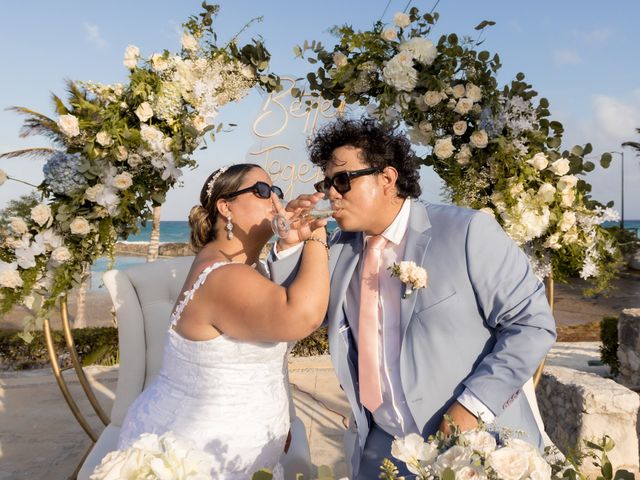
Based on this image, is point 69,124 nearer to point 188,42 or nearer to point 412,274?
point 188,42

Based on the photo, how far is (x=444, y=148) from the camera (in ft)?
14.2

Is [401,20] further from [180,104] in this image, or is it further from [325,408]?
[325,408]

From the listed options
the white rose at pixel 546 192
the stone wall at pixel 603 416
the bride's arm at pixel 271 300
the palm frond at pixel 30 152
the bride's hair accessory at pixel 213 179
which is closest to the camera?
the bride's arm at pixel 271 300

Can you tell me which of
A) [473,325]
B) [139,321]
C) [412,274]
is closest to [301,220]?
[412,274]

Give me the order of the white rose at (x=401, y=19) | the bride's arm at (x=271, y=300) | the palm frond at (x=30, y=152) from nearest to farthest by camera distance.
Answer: the bride's arm at (x=271, y=300) < the white rose at (x=401, y=19) < the palm frond at (x=30, y=152)

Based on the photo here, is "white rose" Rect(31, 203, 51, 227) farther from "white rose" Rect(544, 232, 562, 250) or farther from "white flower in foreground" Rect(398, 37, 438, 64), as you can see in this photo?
"white rose" Rect(544, 232, 562, 250)

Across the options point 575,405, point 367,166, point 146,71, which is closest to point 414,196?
point 367,166

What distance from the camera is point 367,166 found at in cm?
291

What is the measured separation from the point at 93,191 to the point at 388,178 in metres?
2.53

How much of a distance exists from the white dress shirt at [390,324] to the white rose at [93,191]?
2084 mm

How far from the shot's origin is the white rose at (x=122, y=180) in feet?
14.3

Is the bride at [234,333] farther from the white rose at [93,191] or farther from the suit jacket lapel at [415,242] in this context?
the white rose at [93,191]

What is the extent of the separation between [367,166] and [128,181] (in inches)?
90.8

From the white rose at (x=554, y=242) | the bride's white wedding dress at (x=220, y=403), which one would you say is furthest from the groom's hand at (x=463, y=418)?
the white rose at (x=554, y=242)
